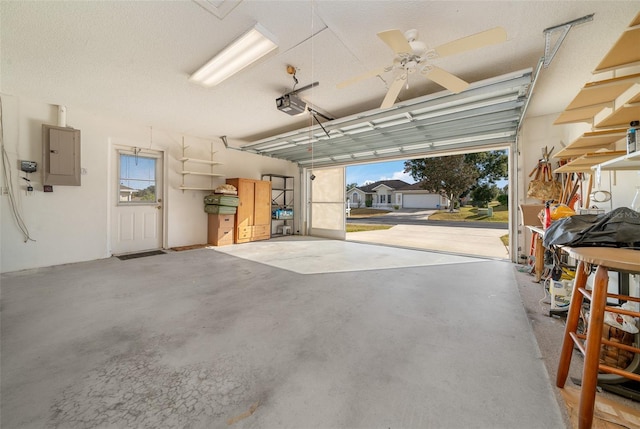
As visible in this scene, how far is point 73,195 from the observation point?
14.3 feet

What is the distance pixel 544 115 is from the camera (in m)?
4.36

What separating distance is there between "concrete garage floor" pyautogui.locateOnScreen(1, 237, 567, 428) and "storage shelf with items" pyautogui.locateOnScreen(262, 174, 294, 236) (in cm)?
474

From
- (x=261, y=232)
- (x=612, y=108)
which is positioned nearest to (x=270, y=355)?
(x=612, y=108)

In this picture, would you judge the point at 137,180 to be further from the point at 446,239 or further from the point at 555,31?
the point at 446,239

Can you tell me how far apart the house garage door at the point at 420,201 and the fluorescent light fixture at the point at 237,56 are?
955 inches

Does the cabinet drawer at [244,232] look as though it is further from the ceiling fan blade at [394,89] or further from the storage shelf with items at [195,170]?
the ceiling fan blade at [394,89]

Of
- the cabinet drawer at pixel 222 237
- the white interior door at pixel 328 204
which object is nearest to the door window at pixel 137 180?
the cabinet drawer at pixel 222 237

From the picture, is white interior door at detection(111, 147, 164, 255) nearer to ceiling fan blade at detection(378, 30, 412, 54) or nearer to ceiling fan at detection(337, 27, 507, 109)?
ceiling fan at detection(337, 27, 507, 109)

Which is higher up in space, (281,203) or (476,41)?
(476,41)

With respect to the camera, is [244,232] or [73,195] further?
[244,232]

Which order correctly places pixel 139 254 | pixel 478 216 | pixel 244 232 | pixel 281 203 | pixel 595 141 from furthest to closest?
pixel 478 216, pixel 281 203, pixel 244 232, pixel 139 254, pixel 595 141

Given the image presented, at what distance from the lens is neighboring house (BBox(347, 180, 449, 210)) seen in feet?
79.8

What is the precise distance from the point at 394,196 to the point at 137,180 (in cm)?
2565

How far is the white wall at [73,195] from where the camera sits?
12.5 ft
